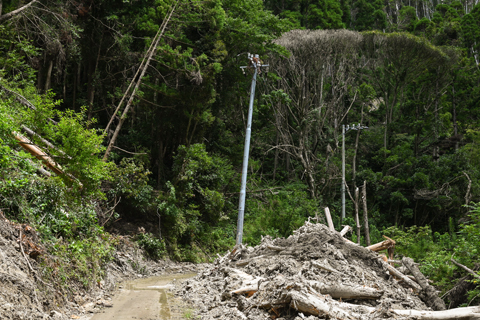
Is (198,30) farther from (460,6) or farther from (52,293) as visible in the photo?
(460,6)

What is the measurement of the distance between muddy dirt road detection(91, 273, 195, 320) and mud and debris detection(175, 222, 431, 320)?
0.41 meters

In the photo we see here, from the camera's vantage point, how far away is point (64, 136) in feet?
28.1

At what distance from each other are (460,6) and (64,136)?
153 feet

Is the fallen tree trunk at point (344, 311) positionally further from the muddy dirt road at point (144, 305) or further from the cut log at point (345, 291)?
the muddy dirt road at point (144, 305)

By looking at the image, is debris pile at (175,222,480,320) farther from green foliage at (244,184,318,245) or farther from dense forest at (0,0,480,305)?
green foliage at (244,184,318,245)

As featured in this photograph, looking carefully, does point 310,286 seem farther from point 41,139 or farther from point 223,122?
point 223,122

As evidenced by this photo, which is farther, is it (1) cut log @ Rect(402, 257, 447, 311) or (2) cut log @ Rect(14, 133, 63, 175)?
(2) cut log @ Rect(14, 133, 63, 175)

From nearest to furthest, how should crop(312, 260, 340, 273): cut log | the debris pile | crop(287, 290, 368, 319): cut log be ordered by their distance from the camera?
crop(287, 290, 368, 319): cut log
the debris pile
crop(312, 260, 340, 273): cut log

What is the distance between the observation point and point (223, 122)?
26109 mm

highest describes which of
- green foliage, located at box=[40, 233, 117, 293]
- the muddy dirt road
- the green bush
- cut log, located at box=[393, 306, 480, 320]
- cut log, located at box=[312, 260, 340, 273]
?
cut log, located at box=[393, 306, 480, 320]

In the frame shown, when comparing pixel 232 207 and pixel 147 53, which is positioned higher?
pixel 147 53

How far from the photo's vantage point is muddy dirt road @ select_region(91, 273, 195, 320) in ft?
23.2

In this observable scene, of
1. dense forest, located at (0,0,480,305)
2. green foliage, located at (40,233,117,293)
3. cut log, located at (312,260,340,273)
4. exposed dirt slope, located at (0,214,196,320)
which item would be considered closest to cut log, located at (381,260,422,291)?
dense forest, located at (0,0,480,305)

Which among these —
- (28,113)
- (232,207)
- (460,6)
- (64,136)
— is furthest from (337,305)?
(460,6)
